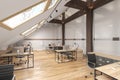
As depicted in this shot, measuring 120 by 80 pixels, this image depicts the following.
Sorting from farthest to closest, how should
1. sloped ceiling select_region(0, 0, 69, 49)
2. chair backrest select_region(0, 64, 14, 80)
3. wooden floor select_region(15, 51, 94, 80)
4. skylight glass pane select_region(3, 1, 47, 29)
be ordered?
wooden floor select_region(15, 51, 94, 80) → chair backrest select_region(0, 64, 14, 80) → skylight glass pane select_region(3, 1, 47, 29) → sloped ceiling select_region(0, 0, 69, 49)

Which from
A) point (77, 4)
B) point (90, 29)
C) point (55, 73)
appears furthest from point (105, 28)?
point (55, 73)

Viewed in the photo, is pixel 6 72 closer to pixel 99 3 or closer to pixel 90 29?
pixel 90 29

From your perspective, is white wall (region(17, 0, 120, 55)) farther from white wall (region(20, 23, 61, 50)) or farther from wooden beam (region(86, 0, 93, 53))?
white wall (region(20, 23, 61, 50))

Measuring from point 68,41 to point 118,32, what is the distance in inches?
210

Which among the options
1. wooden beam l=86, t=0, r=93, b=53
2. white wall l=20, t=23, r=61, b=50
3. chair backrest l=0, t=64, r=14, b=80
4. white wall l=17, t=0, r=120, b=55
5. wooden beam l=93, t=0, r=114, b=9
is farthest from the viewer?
white wall l=20, t=23, r=61, b=50

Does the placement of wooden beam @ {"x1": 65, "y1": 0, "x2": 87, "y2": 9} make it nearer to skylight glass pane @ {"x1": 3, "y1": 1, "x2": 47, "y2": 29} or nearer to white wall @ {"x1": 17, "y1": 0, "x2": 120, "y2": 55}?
white wall @ {"x1": 17, "y1": 0, "x2": 120, "y2": 55}

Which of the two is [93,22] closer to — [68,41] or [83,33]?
[83,33]

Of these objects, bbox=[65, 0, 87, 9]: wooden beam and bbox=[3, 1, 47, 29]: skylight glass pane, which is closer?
bbox=[3, 1, 47, 29]: skylight glass pane

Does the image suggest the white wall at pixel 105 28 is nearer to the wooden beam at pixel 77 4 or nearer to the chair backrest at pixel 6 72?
the wooden beam at pixel 77 4

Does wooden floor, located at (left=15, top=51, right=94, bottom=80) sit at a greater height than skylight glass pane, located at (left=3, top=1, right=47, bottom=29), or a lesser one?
lesser

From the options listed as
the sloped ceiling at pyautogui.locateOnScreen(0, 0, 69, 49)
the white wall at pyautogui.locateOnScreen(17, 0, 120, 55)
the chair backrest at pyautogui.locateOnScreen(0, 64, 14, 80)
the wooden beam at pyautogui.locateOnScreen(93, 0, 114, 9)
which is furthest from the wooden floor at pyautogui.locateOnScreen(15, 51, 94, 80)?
the wooden beam at pyautogui.locateOnScreen(93, 0, 114, 9)

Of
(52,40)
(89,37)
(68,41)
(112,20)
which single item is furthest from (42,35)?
(112,20)

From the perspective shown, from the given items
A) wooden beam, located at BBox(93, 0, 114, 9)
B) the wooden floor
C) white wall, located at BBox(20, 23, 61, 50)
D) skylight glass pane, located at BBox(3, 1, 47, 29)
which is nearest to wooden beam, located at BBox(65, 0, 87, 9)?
wooden beam, located at BBox(93, 0, 114, 9)

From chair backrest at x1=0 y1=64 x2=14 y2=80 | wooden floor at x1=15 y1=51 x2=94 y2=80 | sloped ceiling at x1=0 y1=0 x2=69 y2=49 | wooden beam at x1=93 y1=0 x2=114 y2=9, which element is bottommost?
wooden floor at x1=15 y1=51 x2=94 y2=80
